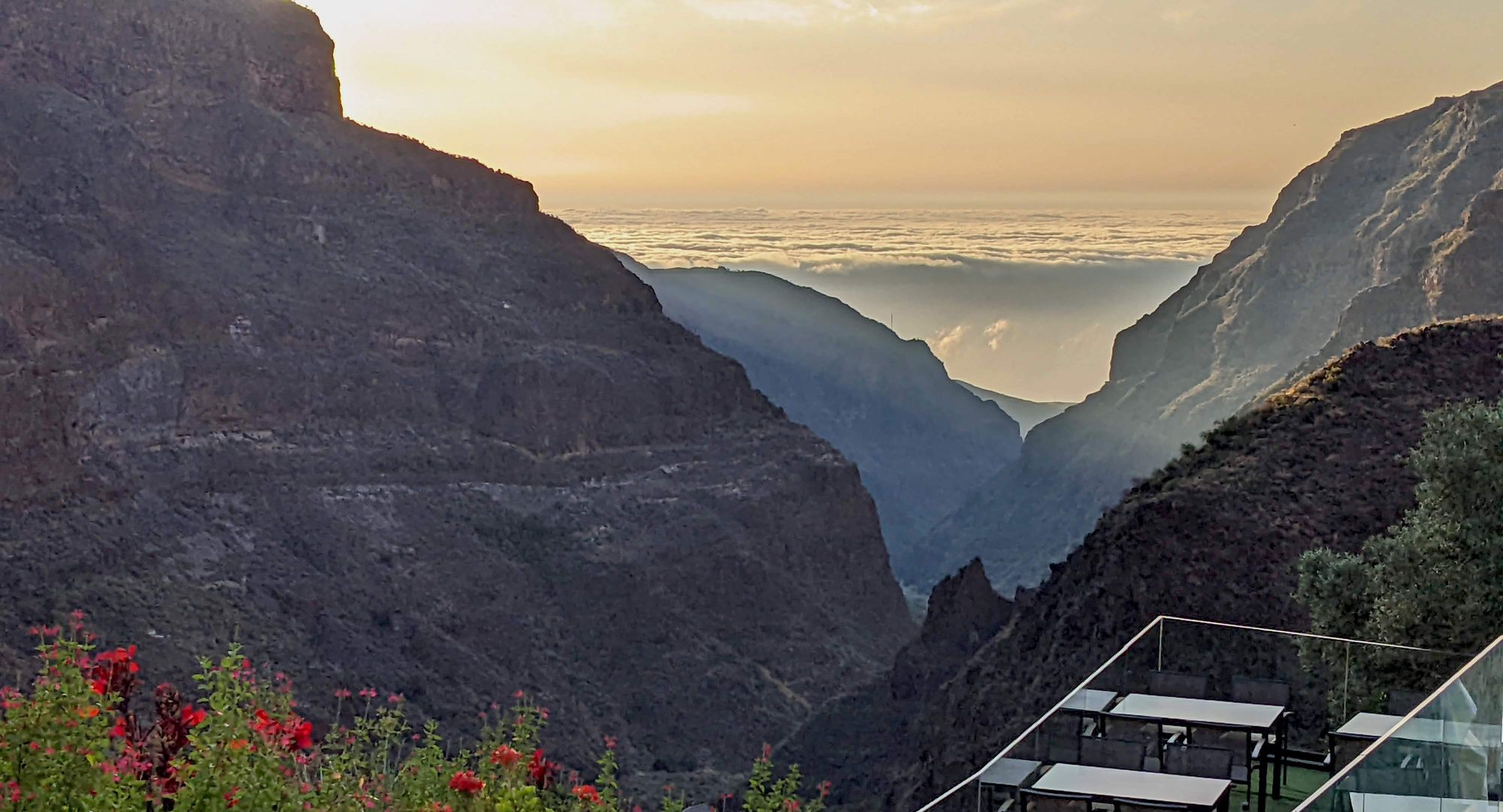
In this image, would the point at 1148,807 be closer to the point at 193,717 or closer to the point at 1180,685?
the point at 1180,685

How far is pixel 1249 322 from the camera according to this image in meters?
152

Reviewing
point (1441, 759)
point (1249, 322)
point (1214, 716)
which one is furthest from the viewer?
point (1249, 322)

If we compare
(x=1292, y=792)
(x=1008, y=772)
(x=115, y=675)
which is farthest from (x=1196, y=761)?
(x=115, y=675)

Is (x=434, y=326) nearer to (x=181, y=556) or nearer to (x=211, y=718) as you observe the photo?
(x=181, y=556)

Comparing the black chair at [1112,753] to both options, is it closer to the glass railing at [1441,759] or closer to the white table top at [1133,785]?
the white table top at [1133,785]

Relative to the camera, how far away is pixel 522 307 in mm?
101500

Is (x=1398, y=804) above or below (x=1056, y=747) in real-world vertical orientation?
above

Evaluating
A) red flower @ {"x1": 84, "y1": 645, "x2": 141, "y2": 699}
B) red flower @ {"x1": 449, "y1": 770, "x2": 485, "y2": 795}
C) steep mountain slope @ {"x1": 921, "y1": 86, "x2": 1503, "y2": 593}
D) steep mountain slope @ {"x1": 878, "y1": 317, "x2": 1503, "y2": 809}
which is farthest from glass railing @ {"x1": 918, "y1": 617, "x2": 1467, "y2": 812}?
steep mountain slope @ {"x1": 921, "y1": 86, "x2": 1503, "y2": 593}

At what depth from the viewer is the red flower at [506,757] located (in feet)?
35.3

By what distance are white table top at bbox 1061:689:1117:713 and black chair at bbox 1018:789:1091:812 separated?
7.67ft

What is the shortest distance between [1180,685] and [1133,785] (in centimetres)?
294

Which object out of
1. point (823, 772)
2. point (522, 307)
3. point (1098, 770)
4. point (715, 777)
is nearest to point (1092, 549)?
point (823, 772)

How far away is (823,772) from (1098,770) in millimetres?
43350

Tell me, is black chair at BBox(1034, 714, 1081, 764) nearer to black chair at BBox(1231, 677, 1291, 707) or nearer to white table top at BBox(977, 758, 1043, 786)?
white table top at BBox(977, 758, 1043, 786)
